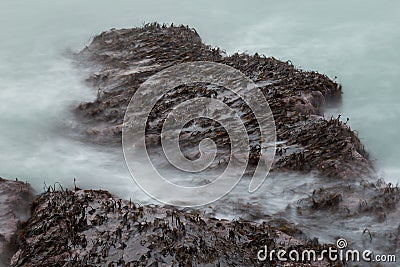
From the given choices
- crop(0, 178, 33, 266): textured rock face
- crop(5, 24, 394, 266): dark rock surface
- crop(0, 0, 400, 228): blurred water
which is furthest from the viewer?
crop(0, 0, 400, 228): blurred water

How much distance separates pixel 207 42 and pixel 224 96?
5675mm

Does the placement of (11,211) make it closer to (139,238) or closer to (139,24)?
(139,238)

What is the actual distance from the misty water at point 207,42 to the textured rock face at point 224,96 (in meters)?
0.39

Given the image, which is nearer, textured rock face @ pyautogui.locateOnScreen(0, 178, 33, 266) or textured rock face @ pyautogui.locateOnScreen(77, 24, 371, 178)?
textured rock face @ pyautogui.locateOnScreen(0, 178, 33, 266)

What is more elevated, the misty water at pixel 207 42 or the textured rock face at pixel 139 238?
the misty water at pixel 207 42

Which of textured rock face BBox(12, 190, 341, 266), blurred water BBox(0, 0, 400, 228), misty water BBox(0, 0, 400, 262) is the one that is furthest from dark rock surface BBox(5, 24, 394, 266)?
blurred water BBox(0, 0, 400, 228)

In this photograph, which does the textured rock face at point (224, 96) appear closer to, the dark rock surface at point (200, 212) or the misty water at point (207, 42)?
the dark rock surface at point (200, 212)

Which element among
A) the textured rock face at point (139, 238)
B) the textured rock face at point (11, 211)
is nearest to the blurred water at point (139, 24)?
Answer: the textured rock face at point (11, 211)

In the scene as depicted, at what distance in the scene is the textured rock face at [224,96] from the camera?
24.0 ft

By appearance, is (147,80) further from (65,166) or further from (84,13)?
(84,13)

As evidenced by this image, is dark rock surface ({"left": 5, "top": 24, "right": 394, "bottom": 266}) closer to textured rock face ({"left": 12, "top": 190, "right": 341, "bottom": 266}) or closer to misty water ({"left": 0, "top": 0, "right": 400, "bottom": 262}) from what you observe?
textured rock face ({"left": 12, "top": 190, "right": 341, "bottom": 266})

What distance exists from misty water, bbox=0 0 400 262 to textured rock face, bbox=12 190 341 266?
25.1 inches

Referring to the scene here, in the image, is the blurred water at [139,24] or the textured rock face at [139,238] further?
the blurred water at [139,24]

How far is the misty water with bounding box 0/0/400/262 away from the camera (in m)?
7.68
